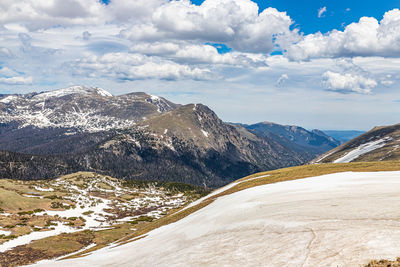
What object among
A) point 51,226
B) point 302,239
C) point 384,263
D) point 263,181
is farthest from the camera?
point 51,226

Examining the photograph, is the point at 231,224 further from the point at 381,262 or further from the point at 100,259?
the point at 381,262

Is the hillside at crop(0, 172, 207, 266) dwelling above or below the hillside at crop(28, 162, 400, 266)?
below

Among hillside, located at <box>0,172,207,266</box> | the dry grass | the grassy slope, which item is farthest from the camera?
the grassy slope

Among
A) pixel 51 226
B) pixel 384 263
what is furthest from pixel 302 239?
pixel 51 226

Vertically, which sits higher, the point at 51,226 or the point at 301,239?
the point at 301,239

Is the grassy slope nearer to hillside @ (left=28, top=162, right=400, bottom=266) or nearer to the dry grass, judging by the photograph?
hillside @ (left=28, top=162, right=400, bottom=266)

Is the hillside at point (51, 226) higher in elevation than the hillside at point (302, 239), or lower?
lower

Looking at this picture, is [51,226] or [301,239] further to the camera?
[51,226]

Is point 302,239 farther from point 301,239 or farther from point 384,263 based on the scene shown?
point 384,263

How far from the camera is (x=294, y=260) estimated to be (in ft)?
49.5

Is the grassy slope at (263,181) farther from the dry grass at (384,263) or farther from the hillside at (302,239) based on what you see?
the dry grass at (384,263)

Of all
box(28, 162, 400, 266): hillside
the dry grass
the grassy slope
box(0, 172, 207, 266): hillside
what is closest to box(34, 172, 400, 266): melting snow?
box(28, 162, 400, 266): hillside

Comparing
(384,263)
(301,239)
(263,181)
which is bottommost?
(263,181)

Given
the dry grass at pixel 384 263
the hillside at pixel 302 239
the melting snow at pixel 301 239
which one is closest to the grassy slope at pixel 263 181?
the hillside at pixel 302 239
